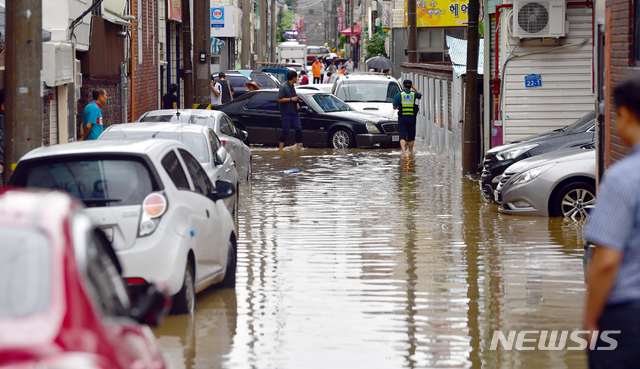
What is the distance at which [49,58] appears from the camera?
15141 millimetres

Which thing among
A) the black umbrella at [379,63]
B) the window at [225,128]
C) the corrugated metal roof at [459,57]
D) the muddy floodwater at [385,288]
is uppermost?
the black umbrella at [379,63]

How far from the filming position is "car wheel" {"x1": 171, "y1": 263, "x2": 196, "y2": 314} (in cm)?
732

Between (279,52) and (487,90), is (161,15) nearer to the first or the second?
(487,90)

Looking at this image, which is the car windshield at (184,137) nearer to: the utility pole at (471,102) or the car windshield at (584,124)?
the car windshield at (584,124)

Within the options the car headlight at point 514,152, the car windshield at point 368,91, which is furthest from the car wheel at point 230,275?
the car windshield at point 368,91

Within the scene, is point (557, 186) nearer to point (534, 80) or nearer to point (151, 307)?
point (534, 80)

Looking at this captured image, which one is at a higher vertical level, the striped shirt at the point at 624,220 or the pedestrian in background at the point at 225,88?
the pedestrian in background at the point at 225,88

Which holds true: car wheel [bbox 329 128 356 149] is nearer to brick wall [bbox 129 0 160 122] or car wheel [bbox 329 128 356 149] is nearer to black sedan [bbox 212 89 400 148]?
black sedan [bbox 212 89 400 148]

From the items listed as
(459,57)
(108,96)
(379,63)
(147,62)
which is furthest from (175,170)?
(379,63)

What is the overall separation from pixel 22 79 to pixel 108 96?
13.5 metres

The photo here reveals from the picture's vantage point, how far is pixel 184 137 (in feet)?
41.0

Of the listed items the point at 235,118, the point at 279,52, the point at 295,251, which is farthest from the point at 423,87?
the point at 279,52

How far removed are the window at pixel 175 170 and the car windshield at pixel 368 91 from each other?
20.8 metres

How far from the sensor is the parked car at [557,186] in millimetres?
12625
